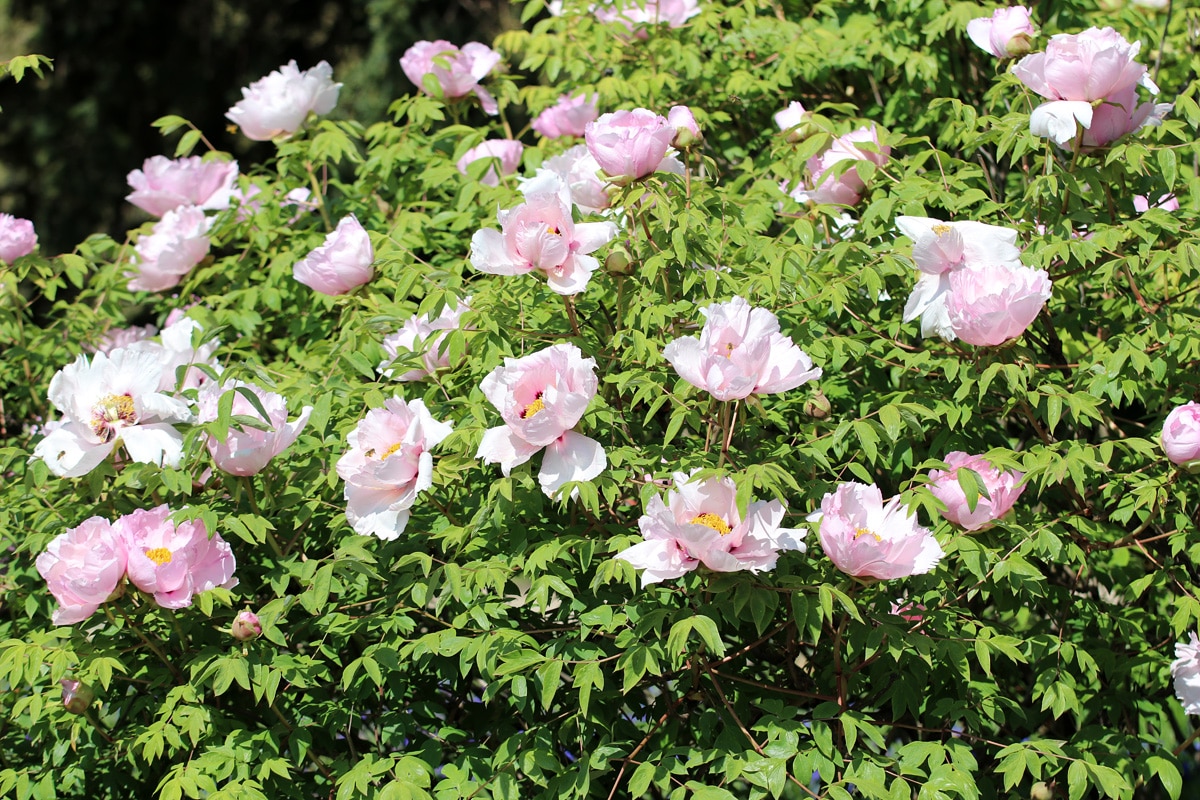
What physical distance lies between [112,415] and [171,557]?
0.29 metres

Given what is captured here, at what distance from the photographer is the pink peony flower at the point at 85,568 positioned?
1.83m

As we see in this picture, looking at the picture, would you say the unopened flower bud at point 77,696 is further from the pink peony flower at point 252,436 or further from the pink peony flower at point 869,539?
the pink peony flower at point 869,539

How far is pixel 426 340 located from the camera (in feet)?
6.65

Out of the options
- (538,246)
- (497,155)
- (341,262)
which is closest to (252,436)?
(341,262)

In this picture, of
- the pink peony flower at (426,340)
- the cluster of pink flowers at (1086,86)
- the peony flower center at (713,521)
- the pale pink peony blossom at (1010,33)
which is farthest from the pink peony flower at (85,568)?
the pale pink peony blossom at (1010,33)

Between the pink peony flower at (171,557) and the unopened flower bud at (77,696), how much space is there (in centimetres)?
20

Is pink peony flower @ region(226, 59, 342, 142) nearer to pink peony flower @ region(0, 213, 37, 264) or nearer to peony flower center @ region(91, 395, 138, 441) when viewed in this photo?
pink peony flower @ region(0, 213, 37, 264)

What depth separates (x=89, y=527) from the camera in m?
1.89

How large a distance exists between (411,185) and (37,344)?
0.90 metres

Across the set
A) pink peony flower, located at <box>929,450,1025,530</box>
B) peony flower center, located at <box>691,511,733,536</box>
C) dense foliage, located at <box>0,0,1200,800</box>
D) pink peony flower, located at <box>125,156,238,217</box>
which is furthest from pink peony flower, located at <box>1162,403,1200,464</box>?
pink peony flower, located at <box>125,156,238,217</box>

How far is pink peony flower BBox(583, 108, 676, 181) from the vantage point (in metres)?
1.94

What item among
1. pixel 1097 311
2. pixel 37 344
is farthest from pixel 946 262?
pixel 37 344

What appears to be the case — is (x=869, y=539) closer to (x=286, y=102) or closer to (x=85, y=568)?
(x=85, y=568)

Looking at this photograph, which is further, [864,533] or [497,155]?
[497,155]
